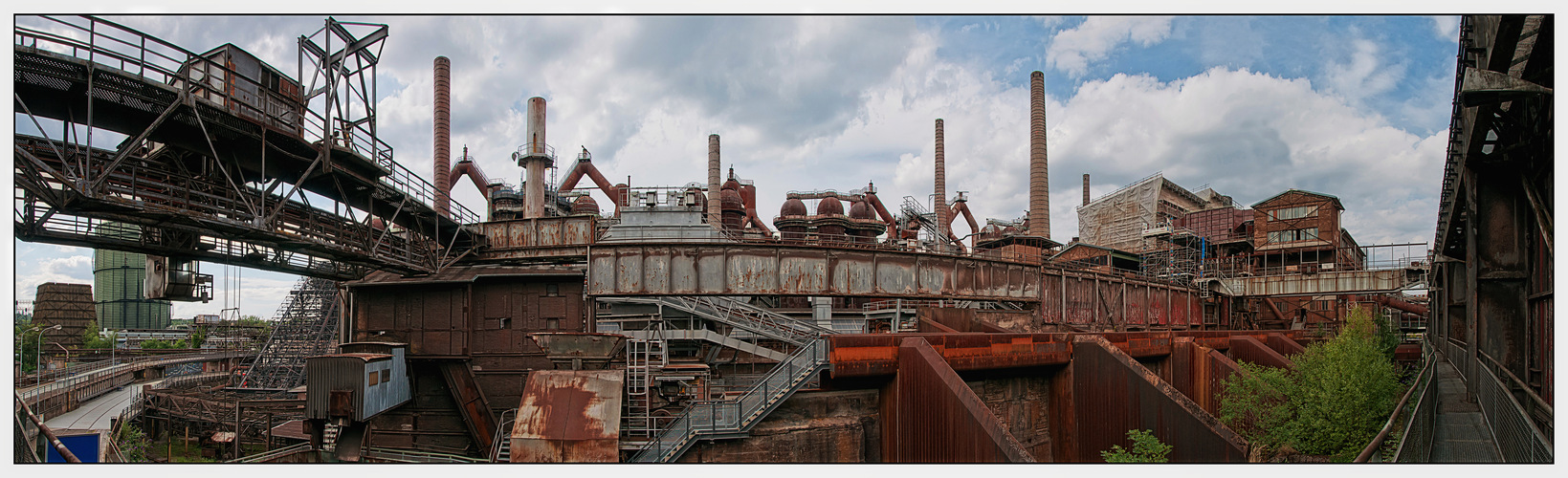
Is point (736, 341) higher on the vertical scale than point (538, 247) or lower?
lower

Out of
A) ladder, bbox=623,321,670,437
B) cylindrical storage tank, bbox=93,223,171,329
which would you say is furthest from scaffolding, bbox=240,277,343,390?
ladder, bbox=623,321,670,437

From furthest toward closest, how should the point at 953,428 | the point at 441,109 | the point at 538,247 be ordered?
the point at 441,109 < the point at 538,247 < the point at 953,428

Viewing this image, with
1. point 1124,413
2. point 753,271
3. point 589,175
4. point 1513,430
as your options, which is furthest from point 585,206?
point 1513,430

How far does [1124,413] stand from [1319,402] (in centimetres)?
353

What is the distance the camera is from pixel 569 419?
12.7m

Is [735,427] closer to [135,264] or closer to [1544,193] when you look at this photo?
[1544,193]

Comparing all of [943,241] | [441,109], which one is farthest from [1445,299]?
[441,109]

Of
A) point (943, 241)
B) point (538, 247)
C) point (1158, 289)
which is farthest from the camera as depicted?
point (943, 241)

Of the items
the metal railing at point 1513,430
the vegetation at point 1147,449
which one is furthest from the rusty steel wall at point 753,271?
the metal railing at point 1513,430

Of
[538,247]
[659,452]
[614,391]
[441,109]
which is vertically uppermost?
[441,109]

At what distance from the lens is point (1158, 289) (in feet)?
104

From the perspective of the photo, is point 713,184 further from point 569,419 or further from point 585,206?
point 569,419

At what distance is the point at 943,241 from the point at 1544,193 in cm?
4062

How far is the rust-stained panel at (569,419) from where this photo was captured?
40.7 ft
